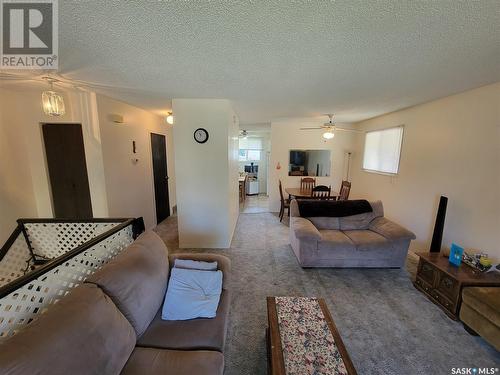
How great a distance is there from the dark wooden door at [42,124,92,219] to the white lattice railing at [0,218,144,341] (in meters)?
1.38

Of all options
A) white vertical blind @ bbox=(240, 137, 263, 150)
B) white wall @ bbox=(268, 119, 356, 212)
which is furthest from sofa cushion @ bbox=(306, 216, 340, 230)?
white vertical blind @ bbox=(240, 137, 263, 150)

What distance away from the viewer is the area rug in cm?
159

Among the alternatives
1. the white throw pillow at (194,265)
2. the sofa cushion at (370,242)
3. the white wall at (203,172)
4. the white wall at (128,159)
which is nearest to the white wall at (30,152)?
the white wall at (128,159)

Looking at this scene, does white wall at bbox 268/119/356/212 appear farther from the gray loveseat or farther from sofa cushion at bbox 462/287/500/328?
sofa cushion at bbox 462/287/500/328

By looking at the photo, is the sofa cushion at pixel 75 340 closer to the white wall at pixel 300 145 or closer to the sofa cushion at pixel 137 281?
the sofa cushion at pixel 137 281

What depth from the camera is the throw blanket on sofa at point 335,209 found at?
3.28 metres

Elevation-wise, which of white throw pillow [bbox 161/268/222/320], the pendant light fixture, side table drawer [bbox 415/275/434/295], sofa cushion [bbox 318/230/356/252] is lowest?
side table drawer [bbox 415/275/434/295]

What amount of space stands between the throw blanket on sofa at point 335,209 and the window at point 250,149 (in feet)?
17.2

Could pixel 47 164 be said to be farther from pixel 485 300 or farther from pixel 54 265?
pixel 485 300

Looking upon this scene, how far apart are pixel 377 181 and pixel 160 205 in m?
4.98

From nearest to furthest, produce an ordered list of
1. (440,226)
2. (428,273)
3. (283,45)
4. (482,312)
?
(283,45) < (482,312) < (428,273) < (440,226)

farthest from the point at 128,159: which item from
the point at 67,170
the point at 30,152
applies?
the point at 30,152

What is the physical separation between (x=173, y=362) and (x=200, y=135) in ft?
8.86

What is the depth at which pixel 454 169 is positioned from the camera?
104 inches
